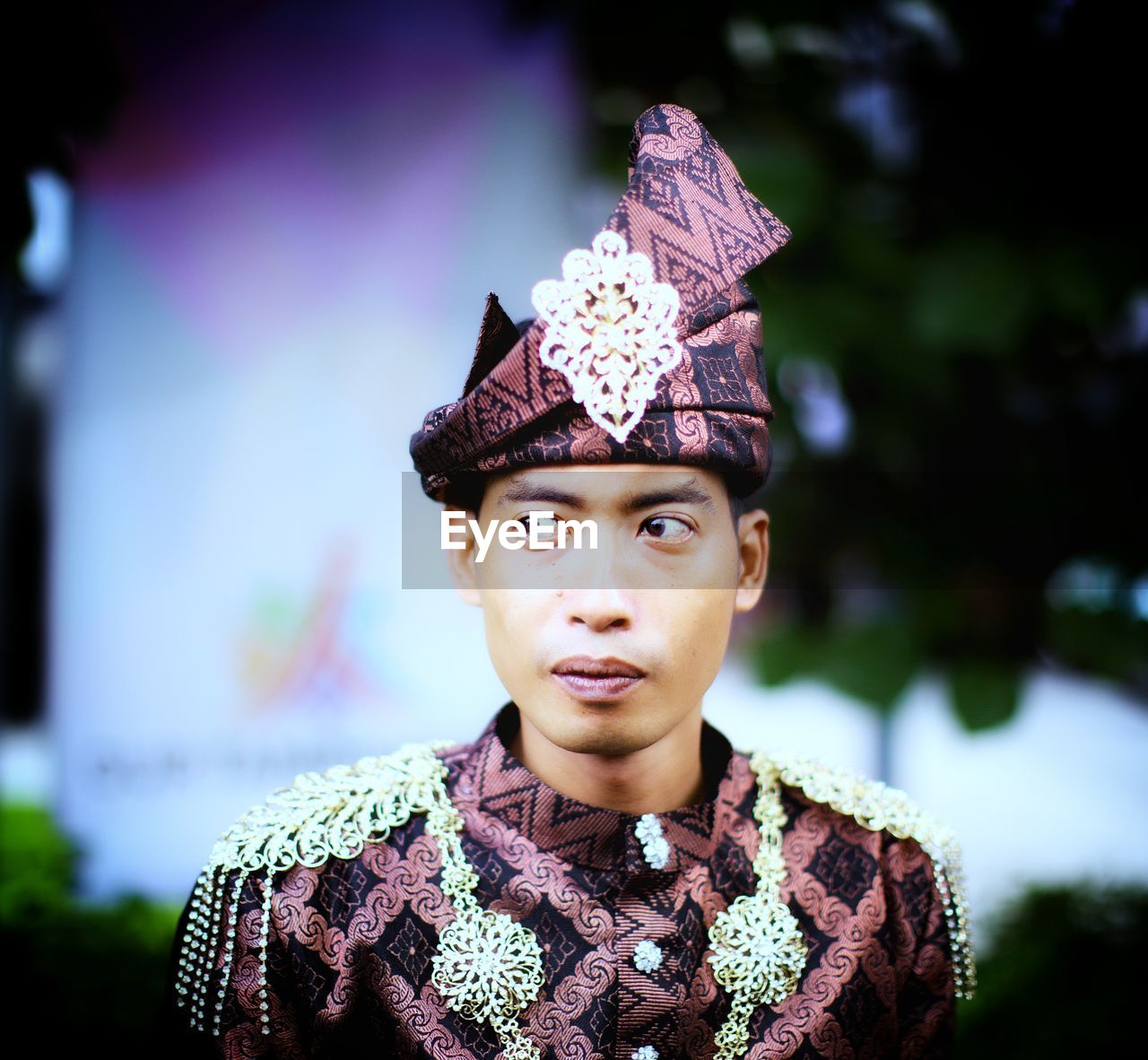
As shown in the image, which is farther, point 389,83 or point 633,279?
point 389,83

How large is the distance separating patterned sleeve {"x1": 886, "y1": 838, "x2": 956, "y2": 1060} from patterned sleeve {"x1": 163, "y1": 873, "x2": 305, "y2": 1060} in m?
1.06

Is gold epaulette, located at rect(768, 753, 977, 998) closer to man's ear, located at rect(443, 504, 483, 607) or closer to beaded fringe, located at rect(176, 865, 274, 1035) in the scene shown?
man's ear, located at rect(443, 504, 483, 607)

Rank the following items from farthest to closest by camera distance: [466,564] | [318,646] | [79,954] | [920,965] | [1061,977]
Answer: [318,646] → [1061,977] → [79,954] → [920,965] → [466,564]

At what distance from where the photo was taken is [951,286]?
3014mm

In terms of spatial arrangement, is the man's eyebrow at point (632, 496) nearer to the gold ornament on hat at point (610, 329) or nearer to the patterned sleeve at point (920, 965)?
the gold ornament on hat at point (610, 329)

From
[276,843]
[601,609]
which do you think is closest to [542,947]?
[276,843]

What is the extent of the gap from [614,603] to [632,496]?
6.5 inches

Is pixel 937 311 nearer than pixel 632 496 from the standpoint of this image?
No

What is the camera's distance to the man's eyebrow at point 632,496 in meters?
1.68

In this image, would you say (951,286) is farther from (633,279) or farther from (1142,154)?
(633,279)

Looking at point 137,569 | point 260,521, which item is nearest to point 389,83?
point 260,521

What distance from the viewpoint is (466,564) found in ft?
6.35

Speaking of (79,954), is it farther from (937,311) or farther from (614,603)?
(937,311)

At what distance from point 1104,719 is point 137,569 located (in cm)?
462
